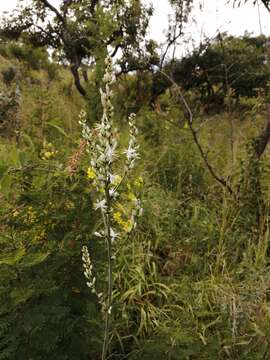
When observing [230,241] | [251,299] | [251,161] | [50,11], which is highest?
[50,11]

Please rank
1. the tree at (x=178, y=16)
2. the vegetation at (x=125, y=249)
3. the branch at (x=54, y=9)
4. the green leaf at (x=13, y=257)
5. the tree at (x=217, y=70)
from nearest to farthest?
the green leaf at (x=13, y=257), the vegetation at (x=125, y=249), the tree at (x=178, y=16), the branch at (x=54, y=9), the tree at (x=217, y=70)

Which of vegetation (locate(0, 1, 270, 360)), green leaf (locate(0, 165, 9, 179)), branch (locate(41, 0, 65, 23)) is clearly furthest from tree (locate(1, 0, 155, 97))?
green leaf (locate(0, 165, 9, 179))

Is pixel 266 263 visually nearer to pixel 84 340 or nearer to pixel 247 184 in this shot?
pixel 247 184

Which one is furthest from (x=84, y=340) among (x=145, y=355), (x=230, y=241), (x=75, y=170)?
(x=230, y=241)

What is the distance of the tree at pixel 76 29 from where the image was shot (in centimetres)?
832

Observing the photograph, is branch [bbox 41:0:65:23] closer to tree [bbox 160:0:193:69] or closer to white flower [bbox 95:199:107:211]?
tree [bbox 160:0:193:69]

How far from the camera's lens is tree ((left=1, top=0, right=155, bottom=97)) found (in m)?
8.32

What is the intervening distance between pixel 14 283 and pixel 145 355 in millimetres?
707

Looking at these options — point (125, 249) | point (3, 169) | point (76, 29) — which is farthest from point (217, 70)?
point (3, 169)

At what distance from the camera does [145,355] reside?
197 cm

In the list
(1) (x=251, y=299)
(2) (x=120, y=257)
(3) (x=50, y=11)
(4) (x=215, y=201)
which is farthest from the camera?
(3) (x=50, y=11)

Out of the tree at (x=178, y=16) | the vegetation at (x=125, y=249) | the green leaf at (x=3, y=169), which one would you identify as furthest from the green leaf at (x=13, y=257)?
the tree at (x=178, y=16)

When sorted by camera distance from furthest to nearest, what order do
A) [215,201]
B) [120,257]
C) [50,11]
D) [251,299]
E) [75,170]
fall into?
[50,11] → [215,201] → [120,257] → [251,299] → [75,170]

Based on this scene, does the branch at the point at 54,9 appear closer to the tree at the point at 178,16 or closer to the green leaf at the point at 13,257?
the tree at the point at 178,16
